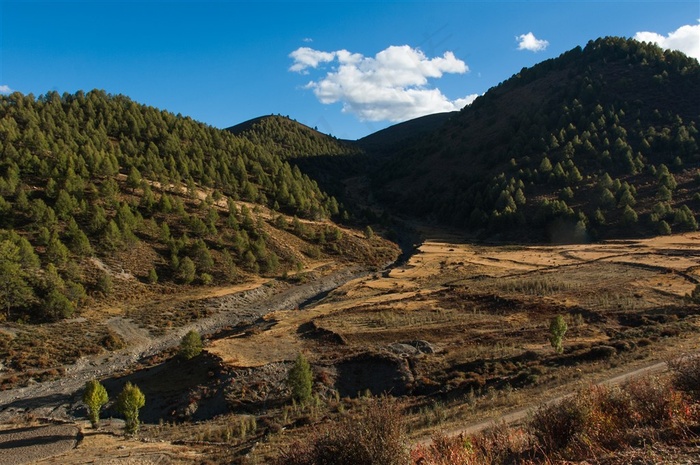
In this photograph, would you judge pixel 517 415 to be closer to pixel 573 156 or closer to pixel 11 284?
pixel 11 284

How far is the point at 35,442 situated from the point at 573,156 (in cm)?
10600

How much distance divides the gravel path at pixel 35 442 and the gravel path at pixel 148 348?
4275mm

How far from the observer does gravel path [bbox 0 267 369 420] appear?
27.3 metres

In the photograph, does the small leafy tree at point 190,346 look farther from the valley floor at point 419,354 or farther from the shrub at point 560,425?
the shrub at point 560,425

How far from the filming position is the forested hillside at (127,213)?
44969mm

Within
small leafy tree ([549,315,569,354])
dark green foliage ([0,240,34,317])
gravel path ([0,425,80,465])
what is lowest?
small leafy tree ([549,315,569,354])

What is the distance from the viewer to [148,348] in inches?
1494

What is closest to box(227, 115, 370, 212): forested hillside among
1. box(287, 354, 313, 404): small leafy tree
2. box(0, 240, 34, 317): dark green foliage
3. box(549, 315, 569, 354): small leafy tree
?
box(0, 240, 34, 317): dark green foliage

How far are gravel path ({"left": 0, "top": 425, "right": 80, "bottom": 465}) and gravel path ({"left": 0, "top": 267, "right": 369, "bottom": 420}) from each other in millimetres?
4275

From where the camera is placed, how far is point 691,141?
295 feet

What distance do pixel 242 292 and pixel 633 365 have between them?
139 ft

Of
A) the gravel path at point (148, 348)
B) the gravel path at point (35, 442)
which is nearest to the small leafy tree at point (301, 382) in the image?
the gravel path at point (35, 442)

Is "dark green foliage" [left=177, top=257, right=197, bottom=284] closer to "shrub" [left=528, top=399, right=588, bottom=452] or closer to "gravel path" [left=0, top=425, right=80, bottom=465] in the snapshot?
"gravel path" [left=0, top=425, right=80, bottom=465]

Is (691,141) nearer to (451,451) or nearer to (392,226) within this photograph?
(392,226)
